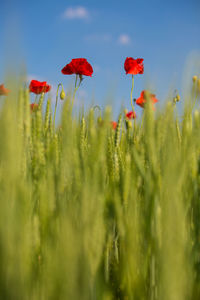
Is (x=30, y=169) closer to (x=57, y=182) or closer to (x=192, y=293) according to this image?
(x=57, y=182)

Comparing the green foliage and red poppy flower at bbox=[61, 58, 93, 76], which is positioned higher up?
red poppy flower at bbox=[61, 58, 93, 76]

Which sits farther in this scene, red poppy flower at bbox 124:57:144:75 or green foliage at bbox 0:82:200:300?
red poppy flower at bbox 124:57:144:75

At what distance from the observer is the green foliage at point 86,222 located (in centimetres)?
41

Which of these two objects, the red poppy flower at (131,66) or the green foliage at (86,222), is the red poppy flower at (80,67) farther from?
the green foliage at (86,222)

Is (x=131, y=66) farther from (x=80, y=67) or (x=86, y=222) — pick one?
(x=86, y=222)

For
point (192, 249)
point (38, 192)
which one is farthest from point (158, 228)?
point (38, 192)

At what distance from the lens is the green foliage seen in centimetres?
41

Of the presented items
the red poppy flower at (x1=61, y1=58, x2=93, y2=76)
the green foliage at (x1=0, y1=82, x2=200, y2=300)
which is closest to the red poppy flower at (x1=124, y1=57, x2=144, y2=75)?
the red poppy flower at (x1=61, y1=58, x2=93, y2=76)

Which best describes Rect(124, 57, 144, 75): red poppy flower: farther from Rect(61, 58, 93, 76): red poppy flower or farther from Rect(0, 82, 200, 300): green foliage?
Rect(0, 82, 200, 300): green foliage

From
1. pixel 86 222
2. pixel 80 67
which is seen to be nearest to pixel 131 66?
pixel 80 67

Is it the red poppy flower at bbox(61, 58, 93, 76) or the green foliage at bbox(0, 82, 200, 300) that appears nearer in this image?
the green foliage at bbox(0, 82, 200, 300)

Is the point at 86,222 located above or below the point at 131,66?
below

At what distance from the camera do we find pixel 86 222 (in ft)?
1.38

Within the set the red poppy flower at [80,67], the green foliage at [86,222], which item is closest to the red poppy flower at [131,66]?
the red poppy flower at [80,67]
